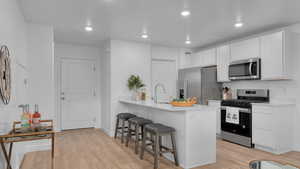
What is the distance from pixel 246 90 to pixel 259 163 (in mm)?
2786

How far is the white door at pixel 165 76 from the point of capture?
5.82 metres

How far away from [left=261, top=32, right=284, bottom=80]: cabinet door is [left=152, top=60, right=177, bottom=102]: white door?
2.68 m

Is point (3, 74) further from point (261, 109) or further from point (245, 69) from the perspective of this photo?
point (245, 69)

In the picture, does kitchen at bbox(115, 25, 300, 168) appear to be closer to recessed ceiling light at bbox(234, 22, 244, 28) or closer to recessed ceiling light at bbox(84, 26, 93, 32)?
recessed ceiling light at bbox(234, 22, 244, 28)

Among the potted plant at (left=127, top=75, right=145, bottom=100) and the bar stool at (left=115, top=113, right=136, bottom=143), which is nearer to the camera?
the bar stool at (left=115, top=113, right=136, bottom=143)

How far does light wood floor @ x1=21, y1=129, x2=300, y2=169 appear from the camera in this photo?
9.68ft

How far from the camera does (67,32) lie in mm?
4332

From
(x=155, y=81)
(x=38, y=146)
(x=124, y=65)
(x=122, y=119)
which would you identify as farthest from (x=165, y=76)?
(x=38, y=146)

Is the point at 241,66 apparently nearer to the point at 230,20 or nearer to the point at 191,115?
the point at 230,20

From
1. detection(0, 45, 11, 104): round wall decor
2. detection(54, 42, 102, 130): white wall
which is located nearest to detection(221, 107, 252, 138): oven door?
detection(54, 42, 102, 130): white wall

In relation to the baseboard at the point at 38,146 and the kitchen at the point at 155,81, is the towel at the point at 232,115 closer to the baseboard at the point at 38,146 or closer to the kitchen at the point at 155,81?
the kitchen at the point at 155,81

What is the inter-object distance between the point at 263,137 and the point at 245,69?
1449 millimetres

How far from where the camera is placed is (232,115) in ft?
13.4

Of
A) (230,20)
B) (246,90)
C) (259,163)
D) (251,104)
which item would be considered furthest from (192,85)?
(259,163)
